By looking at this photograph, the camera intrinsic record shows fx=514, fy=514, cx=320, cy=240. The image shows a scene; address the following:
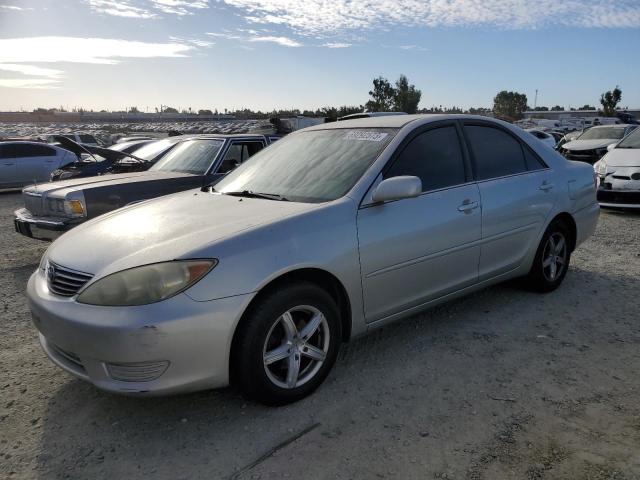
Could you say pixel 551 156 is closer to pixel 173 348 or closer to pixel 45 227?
pixel 173 348

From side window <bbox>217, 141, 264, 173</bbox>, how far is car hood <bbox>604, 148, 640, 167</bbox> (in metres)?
5.98

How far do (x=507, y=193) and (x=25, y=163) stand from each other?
13672mm

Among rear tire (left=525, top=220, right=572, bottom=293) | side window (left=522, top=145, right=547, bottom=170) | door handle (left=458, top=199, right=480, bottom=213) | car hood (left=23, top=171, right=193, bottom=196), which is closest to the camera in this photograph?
door handle (left=458, top=199, right=480, bottom=213)

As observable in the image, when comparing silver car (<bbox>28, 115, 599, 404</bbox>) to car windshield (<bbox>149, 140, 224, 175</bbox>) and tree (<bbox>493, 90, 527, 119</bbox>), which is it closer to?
car windshield (<bbox>149, 140, 224, 175</bbox>)

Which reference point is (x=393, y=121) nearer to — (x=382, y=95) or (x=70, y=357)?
(x=70, y=357)

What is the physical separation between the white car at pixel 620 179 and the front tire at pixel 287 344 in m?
7.22

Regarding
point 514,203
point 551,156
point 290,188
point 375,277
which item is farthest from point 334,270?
point 551,156

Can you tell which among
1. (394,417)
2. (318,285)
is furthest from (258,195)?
(394,417)

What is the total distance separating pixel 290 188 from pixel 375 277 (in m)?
0.85

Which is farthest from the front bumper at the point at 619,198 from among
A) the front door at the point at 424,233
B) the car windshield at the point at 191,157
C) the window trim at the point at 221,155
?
the car windshield at the point at 191,157

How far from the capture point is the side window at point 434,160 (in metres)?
3.50

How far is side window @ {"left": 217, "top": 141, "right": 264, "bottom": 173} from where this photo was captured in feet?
22.4

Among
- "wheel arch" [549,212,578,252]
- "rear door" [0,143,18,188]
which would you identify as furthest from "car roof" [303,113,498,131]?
A: "rear door" [0,143,18,188]

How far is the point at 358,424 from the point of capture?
108 inches
